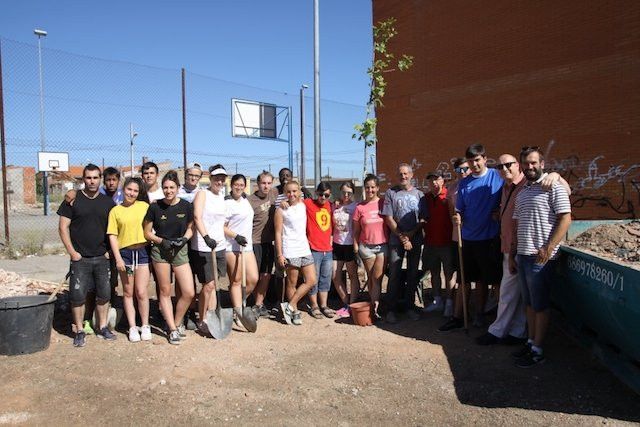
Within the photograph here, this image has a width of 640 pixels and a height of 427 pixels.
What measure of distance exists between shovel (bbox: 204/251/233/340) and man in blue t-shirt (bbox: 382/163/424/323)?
1.95 meters

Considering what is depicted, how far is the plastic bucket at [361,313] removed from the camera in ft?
18.5

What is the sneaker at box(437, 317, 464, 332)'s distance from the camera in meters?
5.42

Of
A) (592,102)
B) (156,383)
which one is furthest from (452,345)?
(592,102)

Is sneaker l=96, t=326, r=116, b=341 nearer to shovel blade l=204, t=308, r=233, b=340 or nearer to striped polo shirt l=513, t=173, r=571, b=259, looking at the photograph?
shovel blade l=204, t=308, r=233, b=340

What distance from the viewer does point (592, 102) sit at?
10.5 m

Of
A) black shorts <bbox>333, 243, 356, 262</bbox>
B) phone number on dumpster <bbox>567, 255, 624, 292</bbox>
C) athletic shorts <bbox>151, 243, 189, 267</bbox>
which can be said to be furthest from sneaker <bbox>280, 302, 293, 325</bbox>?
phone number on dumpster <bbox>567, 255, 624, 292</bbox>

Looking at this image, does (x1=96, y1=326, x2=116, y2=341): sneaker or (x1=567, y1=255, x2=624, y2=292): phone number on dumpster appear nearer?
(x1=567, y1=255, x2=624, y2=292): phone number on dumpster

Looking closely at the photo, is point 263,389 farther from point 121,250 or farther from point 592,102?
point 592,102

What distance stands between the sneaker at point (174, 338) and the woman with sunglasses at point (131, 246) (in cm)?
26

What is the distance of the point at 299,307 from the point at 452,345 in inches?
91.1

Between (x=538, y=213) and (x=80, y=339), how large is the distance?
4714 mm

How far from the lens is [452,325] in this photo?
5.45 meters

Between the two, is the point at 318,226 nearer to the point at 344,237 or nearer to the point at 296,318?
the point at 344,237

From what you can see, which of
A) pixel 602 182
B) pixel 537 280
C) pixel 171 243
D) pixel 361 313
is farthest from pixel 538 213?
pixel 602 182
